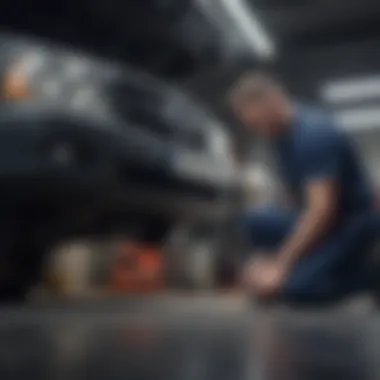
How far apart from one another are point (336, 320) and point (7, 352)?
21.6 inches

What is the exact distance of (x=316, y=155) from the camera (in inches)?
43.9

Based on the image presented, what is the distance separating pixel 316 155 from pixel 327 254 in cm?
14

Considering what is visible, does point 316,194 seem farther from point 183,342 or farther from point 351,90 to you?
point 183,342

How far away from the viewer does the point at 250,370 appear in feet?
1.56

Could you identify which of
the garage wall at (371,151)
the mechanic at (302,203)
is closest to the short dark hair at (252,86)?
the mechanic at (302,203)

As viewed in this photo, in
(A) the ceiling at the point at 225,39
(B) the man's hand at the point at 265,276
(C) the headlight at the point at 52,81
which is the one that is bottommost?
(B) the man's hand at the point at 265,276

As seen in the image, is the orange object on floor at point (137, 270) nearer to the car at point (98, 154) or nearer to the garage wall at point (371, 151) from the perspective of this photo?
the car at point (98, 154)

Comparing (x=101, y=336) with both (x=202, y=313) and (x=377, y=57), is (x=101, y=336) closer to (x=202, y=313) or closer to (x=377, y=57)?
(x=202, y=313)

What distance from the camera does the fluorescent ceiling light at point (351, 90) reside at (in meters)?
1.09

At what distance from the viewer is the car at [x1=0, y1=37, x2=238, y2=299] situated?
3.20 feet

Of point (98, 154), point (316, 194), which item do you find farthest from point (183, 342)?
point (316, 194)

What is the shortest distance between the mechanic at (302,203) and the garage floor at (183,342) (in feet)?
0.17

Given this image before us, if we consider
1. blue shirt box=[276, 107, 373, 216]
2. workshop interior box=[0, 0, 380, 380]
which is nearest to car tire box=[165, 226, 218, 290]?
workshop interior box=[0, 0, 380, 380]

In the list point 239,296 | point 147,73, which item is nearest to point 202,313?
point 239,296
